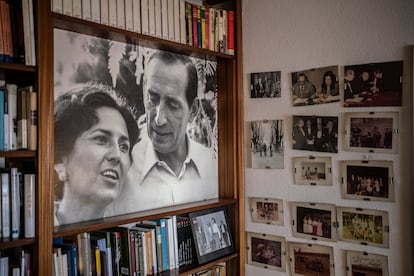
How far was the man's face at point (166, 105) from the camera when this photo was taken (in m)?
2.10

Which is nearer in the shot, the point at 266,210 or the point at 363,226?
the point at 363,226

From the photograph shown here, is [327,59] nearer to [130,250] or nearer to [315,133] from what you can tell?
[315,133]

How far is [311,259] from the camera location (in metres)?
2.19

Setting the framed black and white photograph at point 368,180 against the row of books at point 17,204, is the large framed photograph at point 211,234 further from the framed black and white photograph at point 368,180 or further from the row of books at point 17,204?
the row of books at point 17,204

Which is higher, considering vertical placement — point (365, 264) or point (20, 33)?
point (20, 33)

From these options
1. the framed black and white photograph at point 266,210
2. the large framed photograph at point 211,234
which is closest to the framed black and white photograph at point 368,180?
the framed black and white photograph at point 266,210

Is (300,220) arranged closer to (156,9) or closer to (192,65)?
(192,65)

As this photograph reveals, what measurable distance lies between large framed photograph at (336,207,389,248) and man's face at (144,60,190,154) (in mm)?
952

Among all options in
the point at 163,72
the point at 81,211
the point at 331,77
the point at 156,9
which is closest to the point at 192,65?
the point at 163,72

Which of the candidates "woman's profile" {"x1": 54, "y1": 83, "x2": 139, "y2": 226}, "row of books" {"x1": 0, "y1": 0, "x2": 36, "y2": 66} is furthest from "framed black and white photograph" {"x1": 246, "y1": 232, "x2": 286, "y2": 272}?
"row of books" {"x1": 0, "y1": 0, "x2": 36, "y2": 66}

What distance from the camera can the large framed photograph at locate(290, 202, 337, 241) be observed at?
2.12m

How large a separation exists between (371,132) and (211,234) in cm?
102

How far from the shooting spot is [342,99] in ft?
6.82

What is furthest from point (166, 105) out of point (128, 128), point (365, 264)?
point (365, 264)
